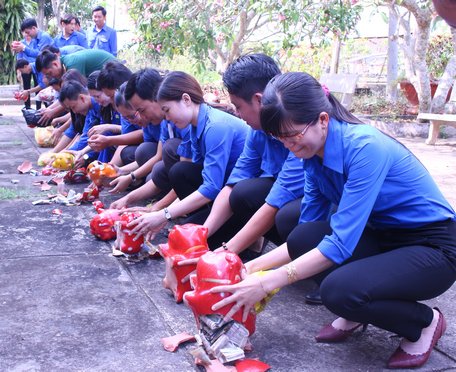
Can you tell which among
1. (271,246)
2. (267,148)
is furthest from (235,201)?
(271,246)

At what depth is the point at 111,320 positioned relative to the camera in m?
2.24

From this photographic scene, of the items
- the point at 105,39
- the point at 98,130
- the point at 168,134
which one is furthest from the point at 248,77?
the point at 105,39

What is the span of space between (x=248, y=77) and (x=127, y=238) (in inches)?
38.7

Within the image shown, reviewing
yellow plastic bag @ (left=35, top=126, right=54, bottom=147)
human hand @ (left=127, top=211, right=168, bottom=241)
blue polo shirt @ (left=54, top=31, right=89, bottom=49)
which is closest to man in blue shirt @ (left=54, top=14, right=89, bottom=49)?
blue polo shirt @ (left=54, top=31, right=89, bottom=49)

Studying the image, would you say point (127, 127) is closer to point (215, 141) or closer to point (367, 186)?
point (215, 141)

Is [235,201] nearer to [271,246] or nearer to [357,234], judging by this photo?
[271,246]

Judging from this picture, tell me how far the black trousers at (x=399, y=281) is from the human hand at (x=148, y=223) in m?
1.02

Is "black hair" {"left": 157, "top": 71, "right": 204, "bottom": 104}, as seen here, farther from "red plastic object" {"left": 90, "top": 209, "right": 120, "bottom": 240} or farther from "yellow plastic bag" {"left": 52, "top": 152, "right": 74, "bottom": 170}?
"yellow plastic bag" {"left": 52, "top": 152, "right": 74, "bottom": 170}

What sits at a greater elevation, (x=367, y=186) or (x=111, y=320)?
(x=367, y=186)

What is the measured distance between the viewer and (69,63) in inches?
235

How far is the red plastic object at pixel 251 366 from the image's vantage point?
6.07 ft

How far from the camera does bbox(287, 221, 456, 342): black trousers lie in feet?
5.94

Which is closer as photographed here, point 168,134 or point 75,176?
point 168,134

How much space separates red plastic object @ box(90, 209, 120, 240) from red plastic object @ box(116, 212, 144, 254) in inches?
12.2
